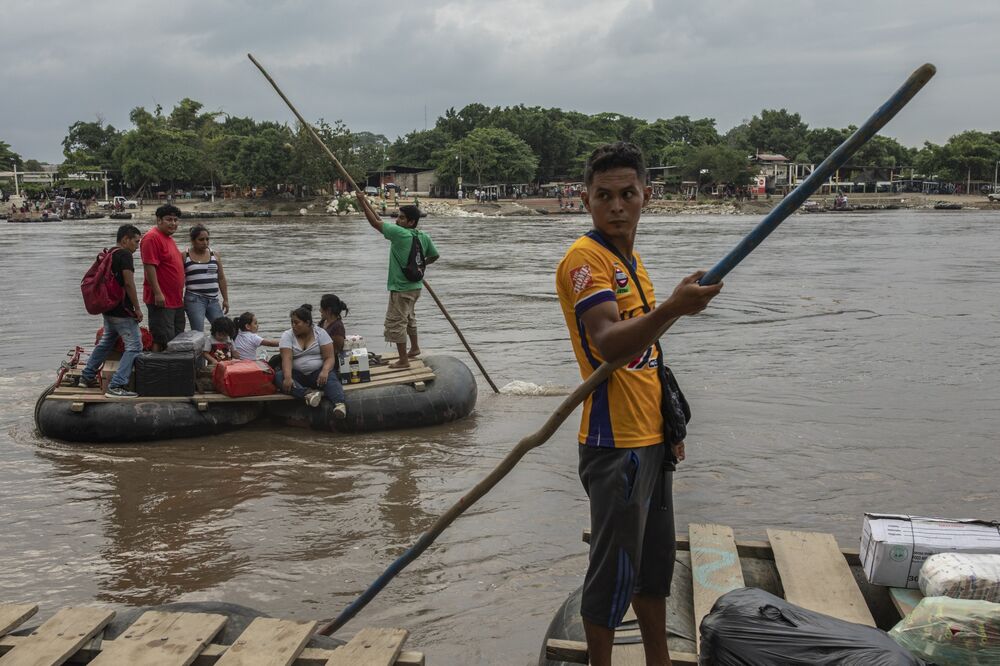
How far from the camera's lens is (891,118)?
242cm

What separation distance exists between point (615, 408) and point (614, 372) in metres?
0.11

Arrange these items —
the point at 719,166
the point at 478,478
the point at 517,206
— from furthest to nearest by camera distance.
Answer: the point at 719,166, the point at 517,206, the point at 478,478

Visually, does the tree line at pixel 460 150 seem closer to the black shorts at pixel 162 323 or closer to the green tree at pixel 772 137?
the green tree at pixel 772 137

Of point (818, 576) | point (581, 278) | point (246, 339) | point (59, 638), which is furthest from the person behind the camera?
point (246, 339)

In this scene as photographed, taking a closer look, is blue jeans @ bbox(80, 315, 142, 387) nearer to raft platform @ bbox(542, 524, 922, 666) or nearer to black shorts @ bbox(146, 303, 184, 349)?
black shorts @ bbox(146, 303, 184, 349)

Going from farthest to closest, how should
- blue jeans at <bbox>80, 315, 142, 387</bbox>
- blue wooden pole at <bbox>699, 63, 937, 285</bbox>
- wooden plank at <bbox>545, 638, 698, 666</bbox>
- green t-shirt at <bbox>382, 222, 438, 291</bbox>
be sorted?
green t-shirt at <bbox>382, 222, 438, 291</bbox> < blue jeans at <bbox>80, 315, 142, 387</bbox> < wooden plank at <bbox>545, 638, 698, 666</bbox> < blue wooden pole at <bbox>699, 63, 937, 285</bbox>

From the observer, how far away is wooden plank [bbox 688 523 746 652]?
3490 mm

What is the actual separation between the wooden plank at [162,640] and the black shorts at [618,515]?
1.52m

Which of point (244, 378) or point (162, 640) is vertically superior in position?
point (244, 378)

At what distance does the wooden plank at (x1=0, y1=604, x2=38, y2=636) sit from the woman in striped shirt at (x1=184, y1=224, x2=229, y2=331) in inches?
214

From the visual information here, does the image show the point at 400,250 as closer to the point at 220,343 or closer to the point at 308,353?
the point at 308,353

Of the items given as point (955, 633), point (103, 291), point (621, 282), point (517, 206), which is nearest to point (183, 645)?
point (621, 282)

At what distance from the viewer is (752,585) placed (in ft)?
12.4

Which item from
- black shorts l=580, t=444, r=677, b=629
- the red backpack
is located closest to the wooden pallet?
black shorts l=580, t=444, r=677, b=629
